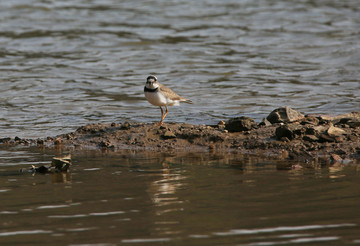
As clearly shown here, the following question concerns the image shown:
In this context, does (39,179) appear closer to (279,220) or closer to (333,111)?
(279,220)

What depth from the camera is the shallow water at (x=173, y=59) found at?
530 inches

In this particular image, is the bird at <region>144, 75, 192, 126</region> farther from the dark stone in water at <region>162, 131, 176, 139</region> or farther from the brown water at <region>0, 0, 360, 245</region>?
the brown water at <region>0, 0, 360, 245</region>

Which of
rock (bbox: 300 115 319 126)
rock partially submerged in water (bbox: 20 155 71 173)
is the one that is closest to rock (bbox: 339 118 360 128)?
rock (bbox: 300 115 319 126)

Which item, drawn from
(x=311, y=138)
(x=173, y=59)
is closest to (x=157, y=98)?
(x=311, y=138)

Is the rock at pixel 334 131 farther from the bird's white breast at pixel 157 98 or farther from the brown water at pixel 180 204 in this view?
the bird's white breast at pixel 157 98

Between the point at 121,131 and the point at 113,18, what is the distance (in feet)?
52.5

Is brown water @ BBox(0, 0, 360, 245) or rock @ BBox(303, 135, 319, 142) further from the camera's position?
rock @ BBox(303, 135, 319, 142)

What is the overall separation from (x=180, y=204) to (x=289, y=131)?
344 cm

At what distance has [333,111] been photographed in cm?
1272

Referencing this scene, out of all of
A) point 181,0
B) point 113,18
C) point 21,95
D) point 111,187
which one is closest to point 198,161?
point 111,187

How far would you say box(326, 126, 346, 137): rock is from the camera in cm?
866

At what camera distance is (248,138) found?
9188 mm

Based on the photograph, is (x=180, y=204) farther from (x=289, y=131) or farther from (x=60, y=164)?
(x=289, y=131)

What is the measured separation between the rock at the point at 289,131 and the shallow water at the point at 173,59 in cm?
315
